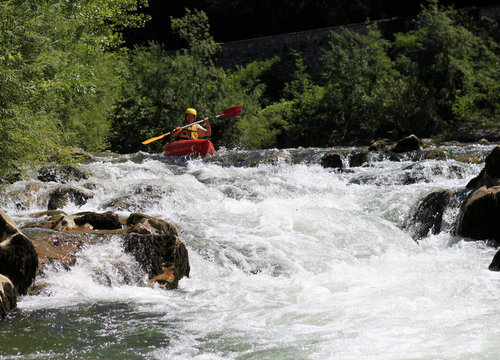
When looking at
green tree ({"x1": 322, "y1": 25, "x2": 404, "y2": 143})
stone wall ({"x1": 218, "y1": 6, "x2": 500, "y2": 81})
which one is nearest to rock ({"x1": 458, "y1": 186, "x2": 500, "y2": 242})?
green tree ({"x1": 322, "y1": 25, "x2": 404, "y2": 143})

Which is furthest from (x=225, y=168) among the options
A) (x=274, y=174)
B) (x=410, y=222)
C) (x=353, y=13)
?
(x=353, y=13)

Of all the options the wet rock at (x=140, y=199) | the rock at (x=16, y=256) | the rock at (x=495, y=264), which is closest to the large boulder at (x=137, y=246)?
the rock at (x=16, y=256)

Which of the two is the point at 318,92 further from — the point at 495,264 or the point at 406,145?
the point at 495,264

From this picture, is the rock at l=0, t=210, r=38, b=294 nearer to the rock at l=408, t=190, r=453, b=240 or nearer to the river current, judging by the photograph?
the river current

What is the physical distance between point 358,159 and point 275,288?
23.0 ft

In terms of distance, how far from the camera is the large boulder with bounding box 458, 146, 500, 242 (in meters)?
6.46

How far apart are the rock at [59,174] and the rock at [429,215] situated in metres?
5.67

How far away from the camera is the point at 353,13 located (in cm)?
2577

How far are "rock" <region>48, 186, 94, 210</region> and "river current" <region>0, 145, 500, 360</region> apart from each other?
0.41ft

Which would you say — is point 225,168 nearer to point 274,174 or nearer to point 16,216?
point 274,174

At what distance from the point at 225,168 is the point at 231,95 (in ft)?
25.1

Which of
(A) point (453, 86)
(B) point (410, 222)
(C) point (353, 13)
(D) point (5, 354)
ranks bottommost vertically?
(B) point (410, 222)

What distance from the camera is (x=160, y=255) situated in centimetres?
516

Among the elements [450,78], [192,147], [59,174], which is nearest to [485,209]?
[59,174]
